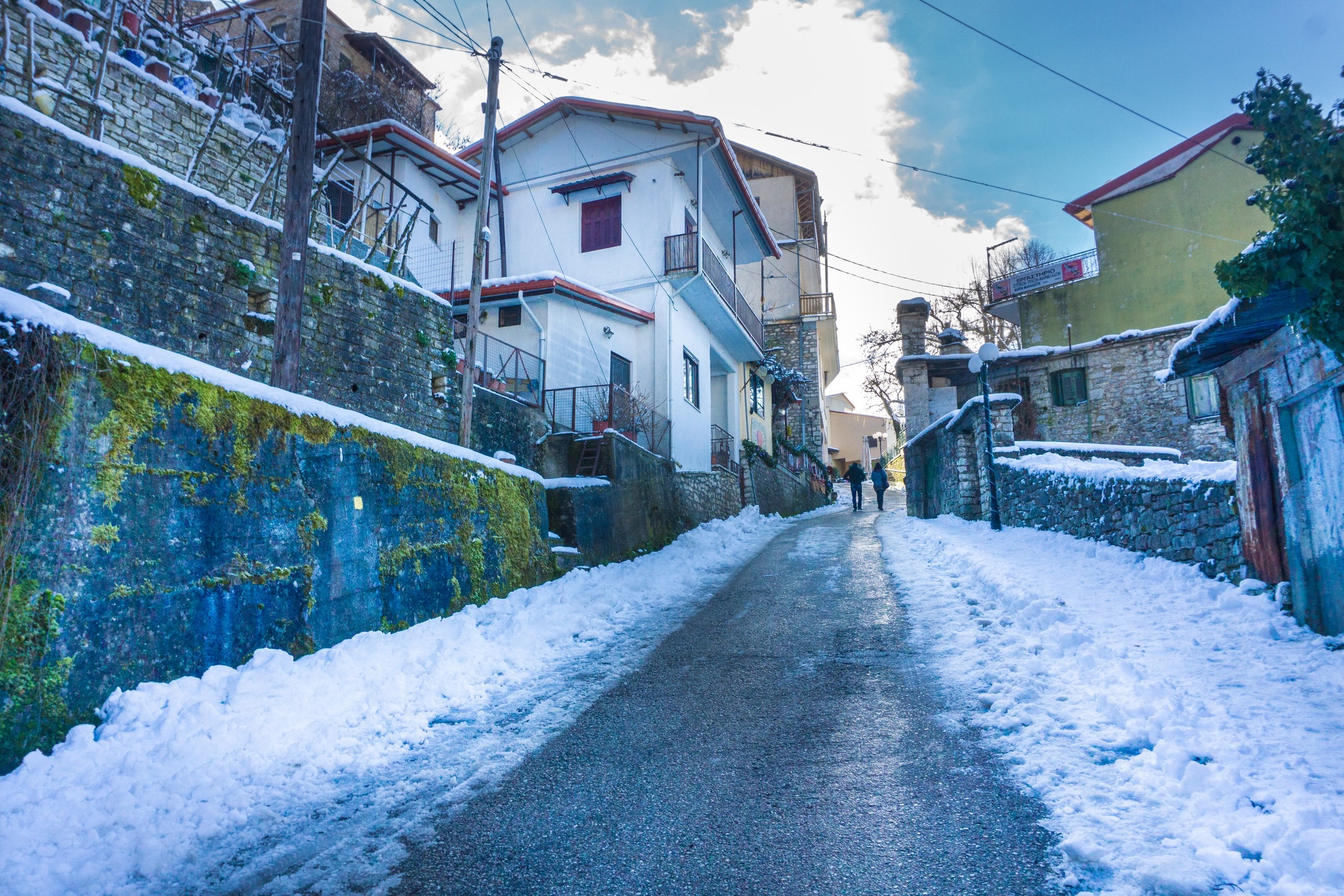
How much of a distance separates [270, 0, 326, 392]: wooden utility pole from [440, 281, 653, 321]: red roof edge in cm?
837

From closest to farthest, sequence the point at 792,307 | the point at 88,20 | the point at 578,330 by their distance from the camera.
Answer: the point at 88,20, the point at 578,330, the point at 792,307

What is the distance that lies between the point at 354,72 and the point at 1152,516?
26.8m

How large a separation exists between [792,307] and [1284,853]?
3372cm

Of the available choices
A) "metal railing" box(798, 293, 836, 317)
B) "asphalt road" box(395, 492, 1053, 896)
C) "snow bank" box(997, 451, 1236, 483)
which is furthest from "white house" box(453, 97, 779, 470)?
"metal railing" box(798, 293, 836, 317)

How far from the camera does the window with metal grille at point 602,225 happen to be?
20406 millimetres

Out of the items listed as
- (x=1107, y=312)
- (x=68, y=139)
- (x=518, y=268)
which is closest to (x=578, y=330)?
(x=518, y=268)

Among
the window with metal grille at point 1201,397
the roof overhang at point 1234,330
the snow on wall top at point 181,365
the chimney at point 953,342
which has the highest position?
the chimney at point 953,342

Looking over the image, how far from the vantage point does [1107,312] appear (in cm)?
2539

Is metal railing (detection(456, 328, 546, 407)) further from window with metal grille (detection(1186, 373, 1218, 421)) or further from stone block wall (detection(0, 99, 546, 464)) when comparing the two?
window with metal grille (detection(1186, 373, 1218, 421))

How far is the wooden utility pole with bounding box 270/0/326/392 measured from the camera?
805 centimetres

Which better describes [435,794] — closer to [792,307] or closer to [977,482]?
[977,482]

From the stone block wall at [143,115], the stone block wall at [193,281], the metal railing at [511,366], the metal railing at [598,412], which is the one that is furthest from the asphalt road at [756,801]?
the metal railing at [511,366]

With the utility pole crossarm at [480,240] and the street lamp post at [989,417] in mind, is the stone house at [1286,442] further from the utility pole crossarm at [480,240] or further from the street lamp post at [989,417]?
the utility pole crossarm at [480,240]

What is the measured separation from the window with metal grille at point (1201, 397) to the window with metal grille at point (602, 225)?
56.5 ft
